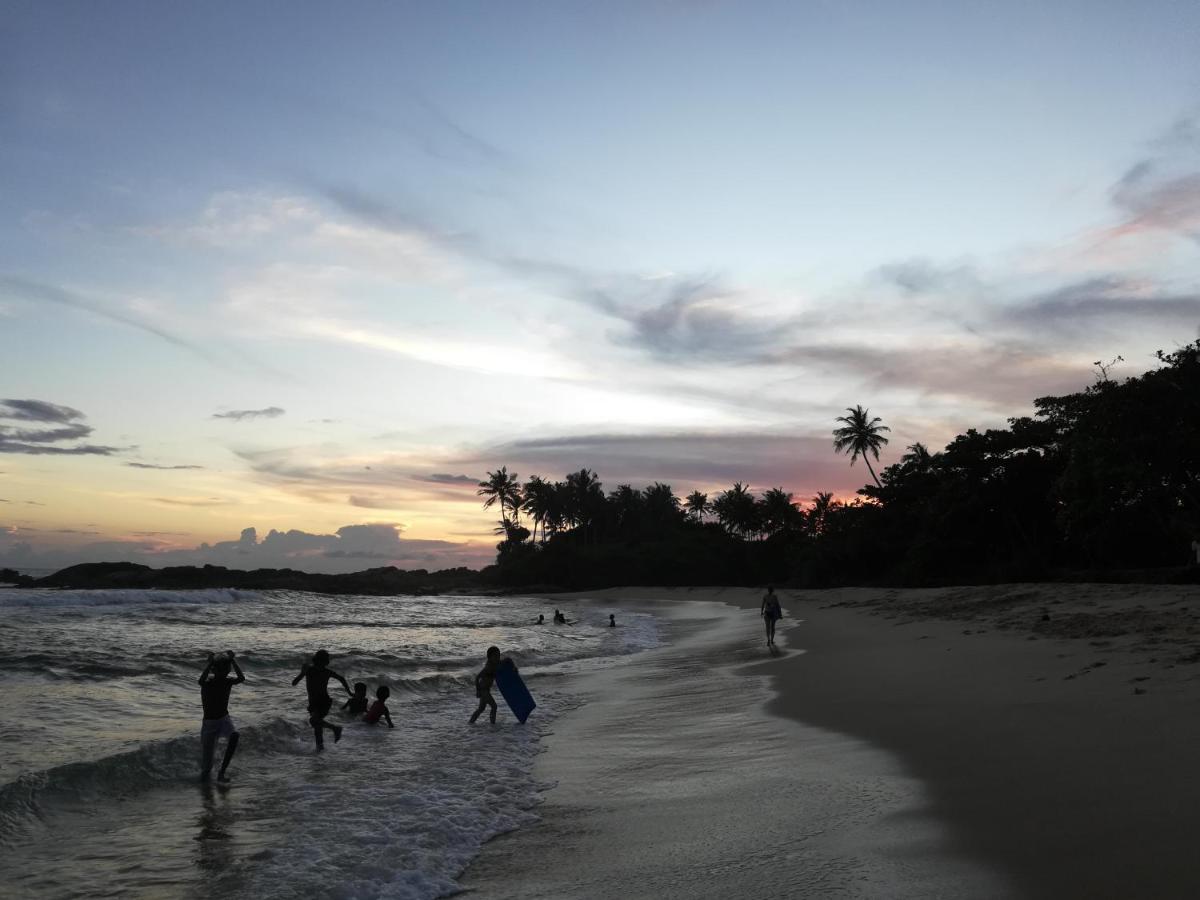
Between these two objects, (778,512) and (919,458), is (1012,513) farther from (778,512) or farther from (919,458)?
(778,512)

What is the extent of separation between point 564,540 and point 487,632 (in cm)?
7143

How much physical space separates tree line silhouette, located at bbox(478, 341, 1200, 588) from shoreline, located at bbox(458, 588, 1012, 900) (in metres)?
22.3

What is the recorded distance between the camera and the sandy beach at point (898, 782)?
194 inches

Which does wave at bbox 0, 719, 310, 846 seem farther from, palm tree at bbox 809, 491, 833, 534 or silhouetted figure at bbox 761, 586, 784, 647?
palm tree at bbox 809, 491, 833, 534

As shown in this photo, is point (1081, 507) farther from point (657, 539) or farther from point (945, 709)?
point (657, 539)

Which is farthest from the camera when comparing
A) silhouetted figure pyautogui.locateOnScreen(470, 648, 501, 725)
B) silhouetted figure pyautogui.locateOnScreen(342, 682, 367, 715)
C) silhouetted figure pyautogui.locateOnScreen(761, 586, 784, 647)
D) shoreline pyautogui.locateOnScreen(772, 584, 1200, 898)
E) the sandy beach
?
silhouetted figure pyautogui.locateOnScreen(761, 586, 784, 647)

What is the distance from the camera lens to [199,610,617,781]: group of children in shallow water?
994 cm

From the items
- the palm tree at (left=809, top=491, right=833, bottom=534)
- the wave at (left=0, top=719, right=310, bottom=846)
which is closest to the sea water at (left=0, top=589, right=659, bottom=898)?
the wave at (left=0, top=719, right=310, bottom=846)

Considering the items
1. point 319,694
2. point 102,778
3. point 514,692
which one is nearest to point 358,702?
point 319,694

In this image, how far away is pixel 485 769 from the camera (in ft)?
33.2

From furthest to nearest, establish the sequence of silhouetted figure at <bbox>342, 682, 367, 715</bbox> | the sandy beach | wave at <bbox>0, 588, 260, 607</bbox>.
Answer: wave at <bbox>0, 588, 260, 607</bbox>, silhouetted figure at <bbox>342, 682, 367, 715</bbox>, the sandy beach

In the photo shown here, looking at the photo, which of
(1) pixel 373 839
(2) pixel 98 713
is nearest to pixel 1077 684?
(1) pixel 373 839

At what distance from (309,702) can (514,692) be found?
3537 mm

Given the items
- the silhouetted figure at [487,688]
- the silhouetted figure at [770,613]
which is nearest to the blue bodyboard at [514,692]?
the silhouetted figure at [487,688]
